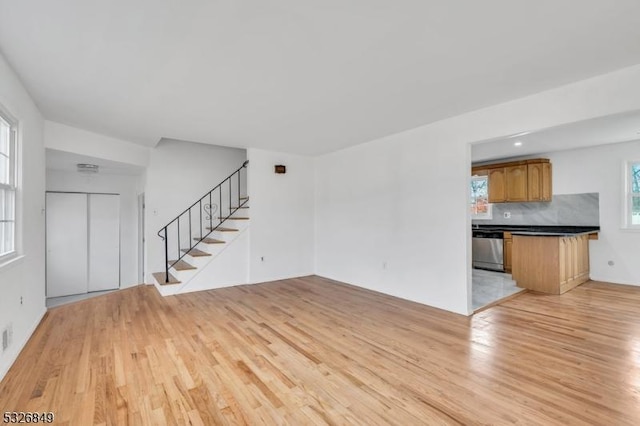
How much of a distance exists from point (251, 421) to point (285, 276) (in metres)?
4.08

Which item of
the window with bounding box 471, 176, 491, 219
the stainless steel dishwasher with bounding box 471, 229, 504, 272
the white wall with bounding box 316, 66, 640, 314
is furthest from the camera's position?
the window with bounding box 471, 176, 491, 219

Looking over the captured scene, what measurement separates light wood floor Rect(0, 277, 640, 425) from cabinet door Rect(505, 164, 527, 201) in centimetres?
264

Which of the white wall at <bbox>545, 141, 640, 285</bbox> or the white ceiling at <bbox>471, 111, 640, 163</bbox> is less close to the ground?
the white ceiling at <bbox>471, 111, 640, 163</bbox>

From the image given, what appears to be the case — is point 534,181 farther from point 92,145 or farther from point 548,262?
point 92,145

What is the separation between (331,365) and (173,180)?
4.97 m

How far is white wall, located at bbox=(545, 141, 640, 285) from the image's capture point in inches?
208

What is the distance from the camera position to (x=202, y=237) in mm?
6191

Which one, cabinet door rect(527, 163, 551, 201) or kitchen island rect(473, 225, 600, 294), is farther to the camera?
cabinet door rect(527, 163, 551, 201)

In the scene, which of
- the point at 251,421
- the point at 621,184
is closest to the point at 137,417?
the point at 251,421

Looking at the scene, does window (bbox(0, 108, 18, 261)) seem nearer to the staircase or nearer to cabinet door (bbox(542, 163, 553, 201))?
the staircase

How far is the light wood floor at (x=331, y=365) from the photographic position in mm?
1945

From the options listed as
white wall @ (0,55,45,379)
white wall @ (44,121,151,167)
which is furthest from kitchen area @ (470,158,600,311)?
white wall @ (44,121,151,167)

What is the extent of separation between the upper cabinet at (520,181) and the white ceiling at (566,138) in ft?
0.86

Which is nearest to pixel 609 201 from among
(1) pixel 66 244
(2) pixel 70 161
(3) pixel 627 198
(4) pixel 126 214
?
(3) pixel 627 198
